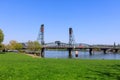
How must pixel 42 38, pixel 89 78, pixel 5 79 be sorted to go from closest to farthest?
pixel 5 79 < pixel 89 78 < pixel 42 38

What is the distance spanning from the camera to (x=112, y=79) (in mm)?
15227

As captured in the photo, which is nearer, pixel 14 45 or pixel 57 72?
pixel 57 72

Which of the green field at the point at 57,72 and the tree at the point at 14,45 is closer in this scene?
the green field at the point at 57,72

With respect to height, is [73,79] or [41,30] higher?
[41,30]

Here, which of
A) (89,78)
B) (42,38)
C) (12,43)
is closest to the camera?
(89,78)

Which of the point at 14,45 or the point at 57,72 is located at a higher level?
the point at 14,45

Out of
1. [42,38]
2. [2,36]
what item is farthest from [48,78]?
[42,38]

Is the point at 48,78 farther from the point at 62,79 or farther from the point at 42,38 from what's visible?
the point at 42,38

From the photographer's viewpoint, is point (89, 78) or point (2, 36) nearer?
point (89, 78)

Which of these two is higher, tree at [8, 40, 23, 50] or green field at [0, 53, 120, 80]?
tree at [8, 40, 23, 50]

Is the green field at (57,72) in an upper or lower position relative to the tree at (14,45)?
lower

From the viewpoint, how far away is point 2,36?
97.3 meters

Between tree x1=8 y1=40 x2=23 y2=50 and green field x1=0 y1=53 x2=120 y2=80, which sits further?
tree x1=8 y1=40 x2=23 y2=50

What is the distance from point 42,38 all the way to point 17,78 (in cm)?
17241
